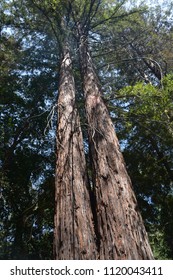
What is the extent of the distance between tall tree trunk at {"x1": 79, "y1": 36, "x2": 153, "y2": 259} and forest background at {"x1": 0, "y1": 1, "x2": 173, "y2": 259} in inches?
111

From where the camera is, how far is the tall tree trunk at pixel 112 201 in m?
2.48

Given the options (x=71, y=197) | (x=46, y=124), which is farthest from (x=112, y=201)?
(x=46, y=124)

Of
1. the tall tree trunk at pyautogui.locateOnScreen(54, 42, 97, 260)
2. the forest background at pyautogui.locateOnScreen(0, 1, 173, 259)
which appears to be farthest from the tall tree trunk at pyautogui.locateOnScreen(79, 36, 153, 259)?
the forest background at pyautogui.locateOnScreen(0, 1, 173, 259)

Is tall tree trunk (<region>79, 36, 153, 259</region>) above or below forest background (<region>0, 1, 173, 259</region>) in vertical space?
below

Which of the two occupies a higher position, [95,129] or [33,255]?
[95,129]

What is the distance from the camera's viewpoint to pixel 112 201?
2.90m

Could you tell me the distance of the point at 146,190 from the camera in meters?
8.58

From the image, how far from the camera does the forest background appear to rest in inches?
279

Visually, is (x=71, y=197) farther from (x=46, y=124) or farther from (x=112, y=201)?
(x=46, y=124)

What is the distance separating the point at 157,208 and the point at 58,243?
662 centimetres

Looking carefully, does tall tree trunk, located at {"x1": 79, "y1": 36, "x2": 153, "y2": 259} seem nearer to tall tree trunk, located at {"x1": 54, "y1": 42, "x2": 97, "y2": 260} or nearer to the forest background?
tall tree trunk, located at {"x1": 54, "y1": 42, "x2": 97, "y2": 260}

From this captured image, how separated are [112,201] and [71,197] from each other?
0.47m

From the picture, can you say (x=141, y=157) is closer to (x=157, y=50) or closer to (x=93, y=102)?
(x=157, y=50)
